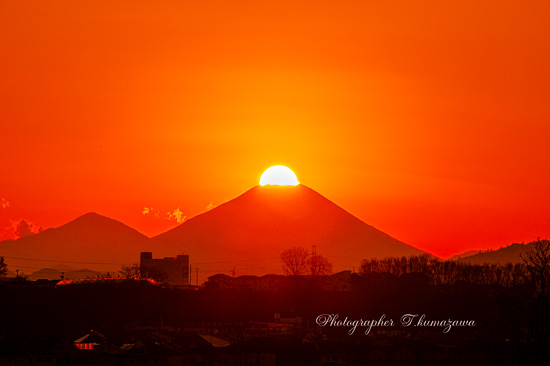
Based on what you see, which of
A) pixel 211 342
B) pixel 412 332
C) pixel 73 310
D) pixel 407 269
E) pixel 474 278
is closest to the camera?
pixel 211 342

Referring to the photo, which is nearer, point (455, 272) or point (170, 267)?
point (455, 272)

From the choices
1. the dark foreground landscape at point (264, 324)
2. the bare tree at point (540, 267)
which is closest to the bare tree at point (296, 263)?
the dark foreground landscape at point (264, 324)

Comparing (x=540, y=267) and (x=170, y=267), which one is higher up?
(x=170, y=267)

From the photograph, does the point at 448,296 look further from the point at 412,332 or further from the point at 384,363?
the point at 384,363

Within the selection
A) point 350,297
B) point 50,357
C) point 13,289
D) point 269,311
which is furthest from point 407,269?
point 50,357

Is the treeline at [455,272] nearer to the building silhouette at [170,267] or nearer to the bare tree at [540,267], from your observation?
the building silhouette at [170,267]

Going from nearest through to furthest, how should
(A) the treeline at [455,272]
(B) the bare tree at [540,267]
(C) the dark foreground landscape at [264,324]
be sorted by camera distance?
(B) the bare tree at [540,267] < (C) the dark foreground landscape at [264,324] < (A) the treeline at [455,272]

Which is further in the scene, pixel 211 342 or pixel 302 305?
pixel 302 305

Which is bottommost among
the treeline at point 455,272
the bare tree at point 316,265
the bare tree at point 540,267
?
the bare tree at point 540,267

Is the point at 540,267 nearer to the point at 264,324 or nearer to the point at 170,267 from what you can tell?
the point at 264,324

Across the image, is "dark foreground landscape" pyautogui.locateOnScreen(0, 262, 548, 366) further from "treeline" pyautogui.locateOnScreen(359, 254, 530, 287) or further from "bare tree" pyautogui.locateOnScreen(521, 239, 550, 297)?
"treeline" pyautogui.locateOnScreen(359, 254, 530, 287)

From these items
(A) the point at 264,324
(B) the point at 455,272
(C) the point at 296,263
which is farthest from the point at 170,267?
(A) the point at 264,324
